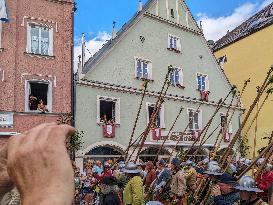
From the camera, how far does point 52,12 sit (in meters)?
16.8

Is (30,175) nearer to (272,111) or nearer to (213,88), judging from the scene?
(213,88)

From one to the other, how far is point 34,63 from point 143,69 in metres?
6.16

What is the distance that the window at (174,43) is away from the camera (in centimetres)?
2151

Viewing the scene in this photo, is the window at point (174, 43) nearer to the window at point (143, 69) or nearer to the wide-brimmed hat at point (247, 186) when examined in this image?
the window at point (143, 69)

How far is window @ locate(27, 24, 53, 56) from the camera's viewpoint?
16.1 meters

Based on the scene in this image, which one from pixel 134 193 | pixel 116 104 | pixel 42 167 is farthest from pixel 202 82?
pixel 42 167

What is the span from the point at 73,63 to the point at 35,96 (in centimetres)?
230

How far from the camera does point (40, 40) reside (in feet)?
53.7

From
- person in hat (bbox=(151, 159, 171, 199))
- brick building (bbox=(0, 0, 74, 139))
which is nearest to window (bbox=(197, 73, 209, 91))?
brick building (bbox=(0, 0, 74, 139))

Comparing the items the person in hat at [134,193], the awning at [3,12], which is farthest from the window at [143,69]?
the person in hat at [134,193]

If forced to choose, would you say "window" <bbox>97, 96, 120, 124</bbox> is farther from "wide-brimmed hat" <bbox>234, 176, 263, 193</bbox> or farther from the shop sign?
"wide-brimmed hat" <bbox>234, 176, 263, 193</bbox>

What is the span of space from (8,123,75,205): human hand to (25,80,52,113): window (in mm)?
15009

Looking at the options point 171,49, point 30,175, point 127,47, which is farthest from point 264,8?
point 30,175

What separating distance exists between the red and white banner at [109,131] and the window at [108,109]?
251 millimetres
